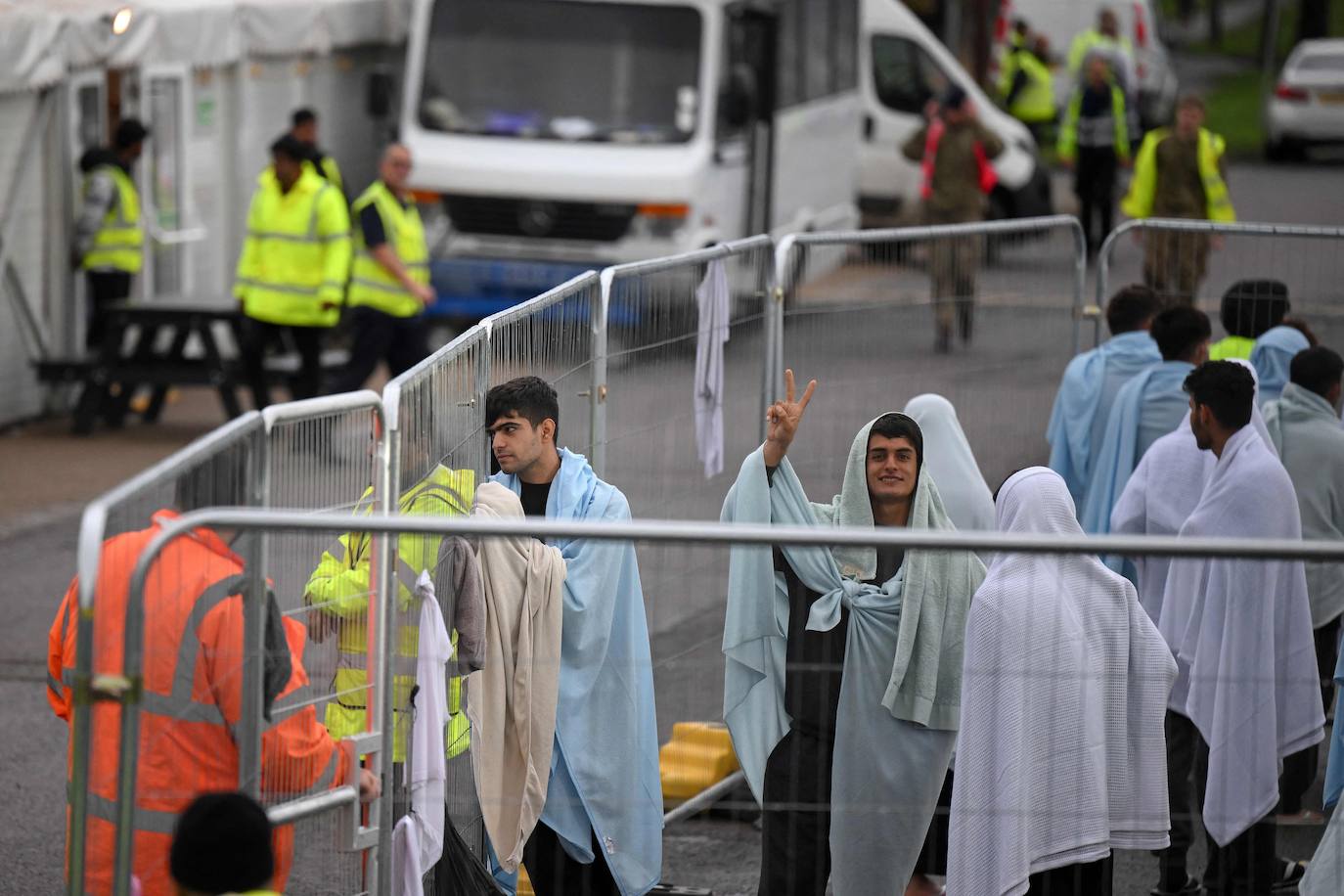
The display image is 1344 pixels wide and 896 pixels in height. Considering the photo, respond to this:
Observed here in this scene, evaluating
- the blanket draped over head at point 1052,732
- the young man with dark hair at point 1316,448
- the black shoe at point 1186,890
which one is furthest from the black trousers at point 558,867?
the young man with dark hair at point 1316,448

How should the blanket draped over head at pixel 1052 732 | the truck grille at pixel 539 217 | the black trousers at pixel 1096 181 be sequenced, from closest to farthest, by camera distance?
the blanket draped over head at pixel 1052 732 < the truck grille at pixel 539 217 < the black trousers at pixel 1096 181

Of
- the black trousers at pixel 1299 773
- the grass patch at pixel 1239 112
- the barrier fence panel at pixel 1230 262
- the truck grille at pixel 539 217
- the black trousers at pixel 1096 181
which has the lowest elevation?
the black trousers at pixel 1299 773

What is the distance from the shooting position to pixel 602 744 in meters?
4.86

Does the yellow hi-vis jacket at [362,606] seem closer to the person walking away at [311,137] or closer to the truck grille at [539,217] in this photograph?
the person walking away at [311,137]

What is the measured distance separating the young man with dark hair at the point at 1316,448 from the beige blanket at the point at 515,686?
2629 mm

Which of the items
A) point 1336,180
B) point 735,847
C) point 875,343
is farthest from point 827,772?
point 1336,180

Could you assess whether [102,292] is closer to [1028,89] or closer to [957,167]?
[957,167]

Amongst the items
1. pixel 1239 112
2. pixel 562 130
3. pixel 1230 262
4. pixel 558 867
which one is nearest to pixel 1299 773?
pixel 558 867

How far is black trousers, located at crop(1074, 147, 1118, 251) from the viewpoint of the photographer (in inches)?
786

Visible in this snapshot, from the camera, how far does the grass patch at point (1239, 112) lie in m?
33.9

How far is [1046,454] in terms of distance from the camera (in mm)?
9016

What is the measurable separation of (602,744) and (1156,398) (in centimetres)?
334

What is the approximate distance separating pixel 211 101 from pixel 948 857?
39.5 feet

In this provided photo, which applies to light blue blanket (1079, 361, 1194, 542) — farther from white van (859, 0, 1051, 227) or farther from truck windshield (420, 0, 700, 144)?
white van (859, 0, 1051, 227)
